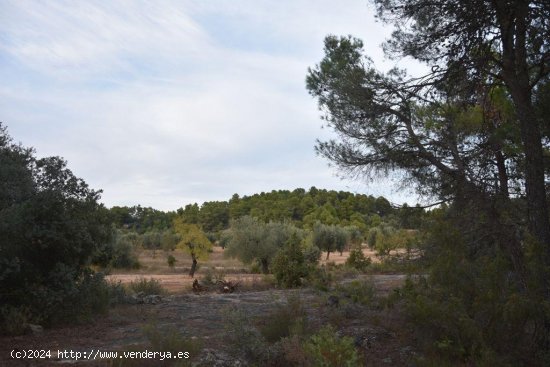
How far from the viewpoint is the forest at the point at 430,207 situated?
6.08 metres

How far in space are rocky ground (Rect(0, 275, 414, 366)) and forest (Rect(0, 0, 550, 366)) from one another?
177 mm

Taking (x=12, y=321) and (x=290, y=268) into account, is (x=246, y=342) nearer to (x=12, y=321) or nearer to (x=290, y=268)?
(x=12, y=321)

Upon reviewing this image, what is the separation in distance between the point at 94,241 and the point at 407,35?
7.85 m

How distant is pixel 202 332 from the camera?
27.5 feet

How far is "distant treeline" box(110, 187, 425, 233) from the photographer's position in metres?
67.5

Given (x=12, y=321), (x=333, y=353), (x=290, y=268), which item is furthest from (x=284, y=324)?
(x=290, y=268)

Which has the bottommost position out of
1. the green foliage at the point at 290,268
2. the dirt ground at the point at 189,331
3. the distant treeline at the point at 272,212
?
the dirt ground at the point at 189,331

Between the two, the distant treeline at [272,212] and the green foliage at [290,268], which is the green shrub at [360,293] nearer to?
the green foliage at [290,268]

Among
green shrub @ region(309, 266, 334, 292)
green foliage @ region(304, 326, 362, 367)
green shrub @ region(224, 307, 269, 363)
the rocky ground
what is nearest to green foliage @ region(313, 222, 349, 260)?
green shrub @ region(309, 266, 334, 292)

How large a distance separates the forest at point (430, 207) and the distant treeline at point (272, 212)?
42.1 m

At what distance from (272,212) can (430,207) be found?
6437 cm

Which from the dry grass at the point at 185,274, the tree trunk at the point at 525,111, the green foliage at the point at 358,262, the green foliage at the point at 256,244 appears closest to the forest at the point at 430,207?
the tree trunk at the point at 525,111

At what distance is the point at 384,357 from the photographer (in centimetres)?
675

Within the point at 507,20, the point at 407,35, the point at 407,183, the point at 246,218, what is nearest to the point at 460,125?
the point at 407,183
